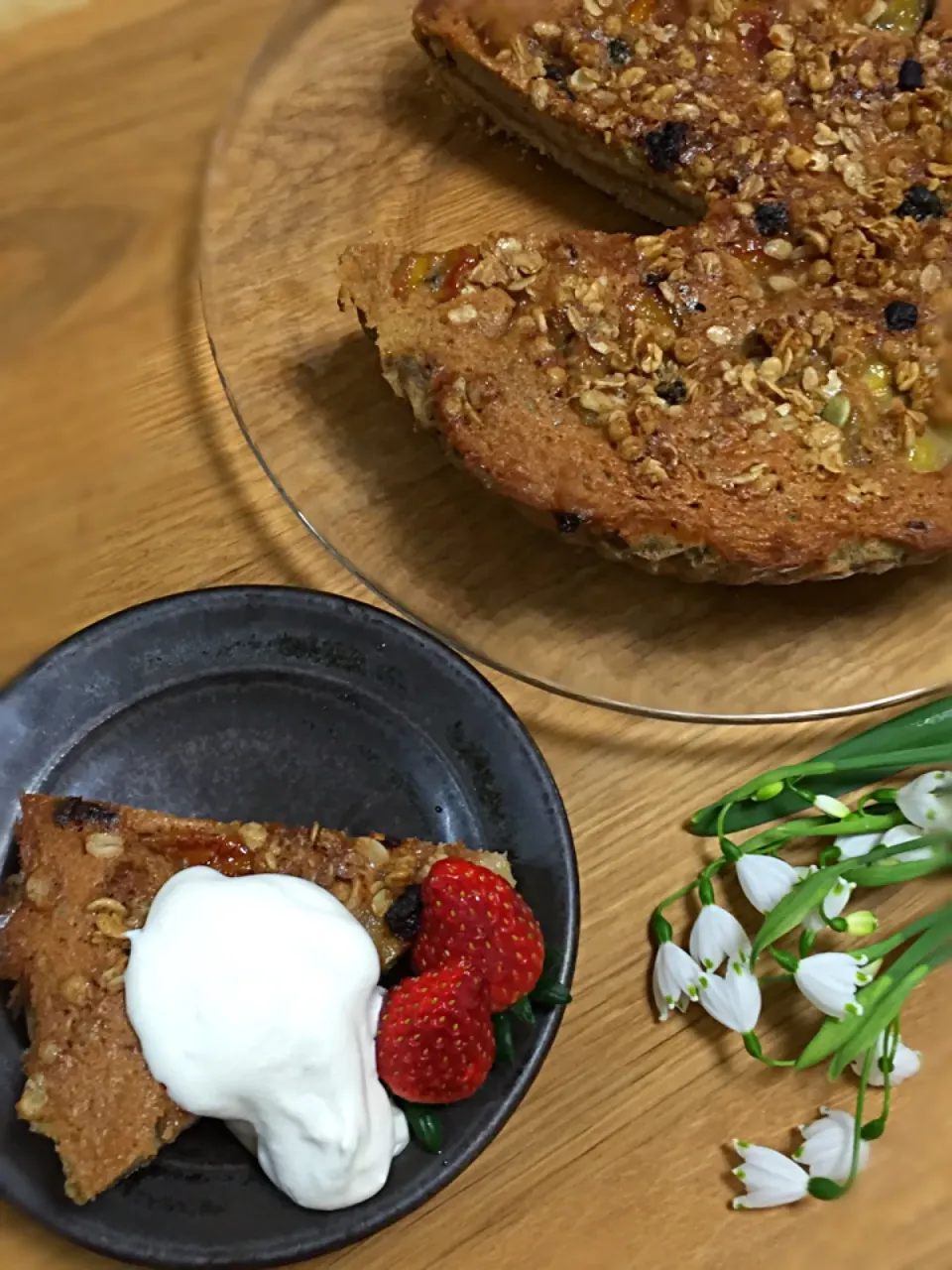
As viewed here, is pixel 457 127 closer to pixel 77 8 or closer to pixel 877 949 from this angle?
pixel 77 8

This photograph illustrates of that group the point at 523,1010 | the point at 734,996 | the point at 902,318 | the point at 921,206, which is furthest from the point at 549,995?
the point at 921,206

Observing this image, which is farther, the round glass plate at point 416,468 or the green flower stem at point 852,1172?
the round glass plate at point 416,468

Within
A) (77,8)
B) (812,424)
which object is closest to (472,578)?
(812,424)

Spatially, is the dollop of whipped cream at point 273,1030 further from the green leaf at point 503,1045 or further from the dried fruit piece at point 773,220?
the dried fruit piece at point 773,220

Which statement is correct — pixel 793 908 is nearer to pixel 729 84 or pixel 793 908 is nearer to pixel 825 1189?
pixel 825 1189

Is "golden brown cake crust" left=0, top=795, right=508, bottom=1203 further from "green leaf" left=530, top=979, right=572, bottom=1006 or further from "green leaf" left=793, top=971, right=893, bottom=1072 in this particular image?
"green leaf" left=793, top=971, right=893, bottom=1072

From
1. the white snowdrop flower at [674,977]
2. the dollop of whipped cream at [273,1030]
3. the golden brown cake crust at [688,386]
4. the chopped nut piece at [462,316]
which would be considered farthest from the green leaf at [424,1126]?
the chopped nut piece at [462,316]

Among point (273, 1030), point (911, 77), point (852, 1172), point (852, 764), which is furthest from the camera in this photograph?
point (911, 77)
